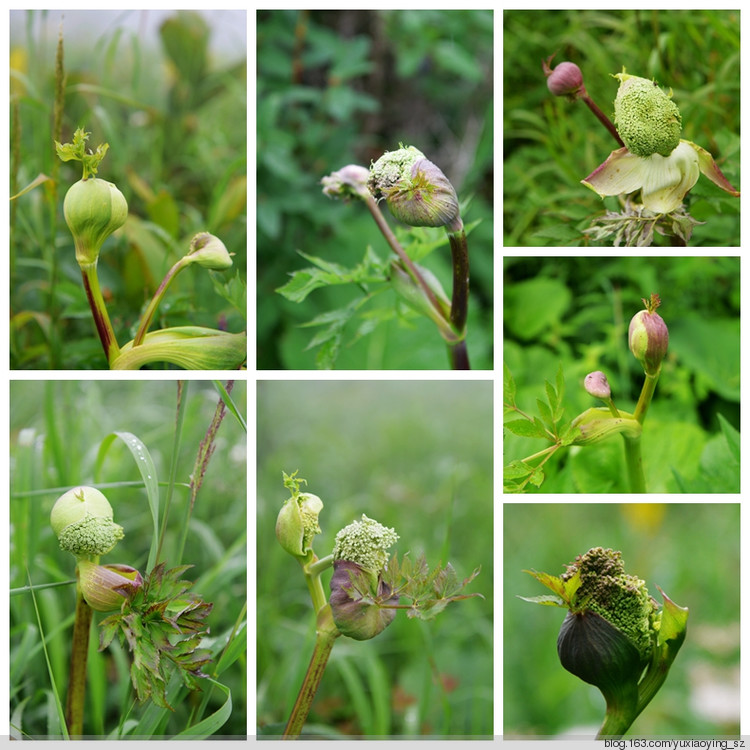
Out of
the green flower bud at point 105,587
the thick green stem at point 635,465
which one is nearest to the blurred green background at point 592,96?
the thick green stem at point 635,465

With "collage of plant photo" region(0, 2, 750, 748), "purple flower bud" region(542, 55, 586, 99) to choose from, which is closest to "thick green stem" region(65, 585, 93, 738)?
"collage of plant photo" region(0, 2, 750, 748)

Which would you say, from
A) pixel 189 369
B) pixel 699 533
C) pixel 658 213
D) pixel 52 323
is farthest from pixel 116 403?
pixel 699 533

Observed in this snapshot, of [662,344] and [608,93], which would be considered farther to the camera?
[608,93]

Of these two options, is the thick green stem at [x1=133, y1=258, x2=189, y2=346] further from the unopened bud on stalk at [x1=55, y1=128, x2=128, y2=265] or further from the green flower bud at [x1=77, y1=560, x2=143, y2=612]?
the green flower bud at [x1=77, y1=560, x2=143, y2=612]

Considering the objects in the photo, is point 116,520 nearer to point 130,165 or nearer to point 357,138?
point 130,165

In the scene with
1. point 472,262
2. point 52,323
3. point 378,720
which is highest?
point 472,262

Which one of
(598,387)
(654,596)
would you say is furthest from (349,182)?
(654,596)

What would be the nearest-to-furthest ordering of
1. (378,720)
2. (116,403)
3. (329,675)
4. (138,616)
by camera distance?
(138,616)
(378,720)
(329,675)
(116,403)

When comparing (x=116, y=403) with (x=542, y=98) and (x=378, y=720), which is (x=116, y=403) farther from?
(x=542, y=98)
